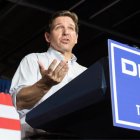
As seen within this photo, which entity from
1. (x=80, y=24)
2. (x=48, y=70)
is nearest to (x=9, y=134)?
(x=48, y=70)

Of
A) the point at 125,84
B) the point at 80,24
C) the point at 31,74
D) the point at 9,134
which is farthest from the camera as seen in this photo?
the point at 80,24

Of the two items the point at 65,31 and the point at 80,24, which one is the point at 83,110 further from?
the point at 80,24

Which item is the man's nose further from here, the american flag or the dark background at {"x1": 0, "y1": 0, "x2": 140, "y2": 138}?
the dark background at {"x1": 0, "y1": 0, "x2": 140, "y2": 138}

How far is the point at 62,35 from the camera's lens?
1218 millimetres

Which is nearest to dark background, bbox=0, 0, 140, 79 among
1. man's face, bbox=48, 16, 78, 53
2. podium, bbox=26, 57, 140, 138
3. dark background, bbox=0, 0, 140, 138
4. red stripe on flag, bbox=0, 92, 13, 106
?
dark background, bbox=0, 0, 140, 138

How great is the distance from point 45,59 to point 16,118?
33cm

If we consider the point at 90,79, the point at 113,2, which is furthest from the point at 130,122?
the point at 113,2

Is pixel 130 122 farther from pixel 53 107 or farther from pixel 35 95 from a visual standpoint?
pixel 35 95

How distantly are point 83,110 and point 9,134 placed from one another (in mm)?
190

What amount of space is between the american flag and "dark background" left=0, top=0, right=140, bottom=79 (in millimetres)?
4342

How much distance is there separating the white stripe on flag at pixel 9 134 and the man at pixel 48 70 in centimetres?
2

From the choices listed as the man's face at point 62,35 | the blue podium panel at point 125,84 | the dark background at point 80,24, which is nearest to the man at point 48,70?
the man's face at point 62,35

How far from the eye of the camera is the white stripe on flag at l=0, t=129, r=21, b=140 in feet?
2.55

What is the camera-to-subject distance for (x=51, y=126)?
2.53ft
